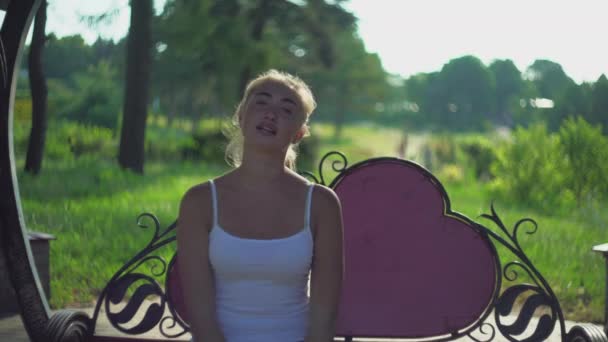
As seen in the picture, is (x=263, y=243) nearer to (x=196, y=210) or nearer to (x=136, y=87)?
(x=196, y=210)

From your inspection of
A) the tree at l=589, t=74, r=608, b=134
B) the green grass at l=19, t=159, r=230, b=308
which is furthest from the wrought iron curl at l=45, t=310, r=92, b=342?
the tree at l=589, t=74, r=608, b=134

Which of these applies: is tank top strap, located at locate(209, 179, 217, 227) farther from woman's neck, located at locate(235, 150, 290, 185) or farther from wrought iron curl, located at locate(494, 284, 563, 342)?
wrought iron curl, located at locate(494, 284, 563, 342)

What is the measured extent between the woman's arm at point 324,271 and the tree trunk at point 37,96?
226 inches

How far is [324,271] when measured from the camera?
2049 mm

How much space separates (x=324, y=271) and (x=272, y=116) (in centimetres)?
46

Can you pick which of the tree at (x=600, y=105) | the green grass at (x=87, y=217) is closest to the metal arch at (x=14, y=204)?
the green grass at (x=87, y=217)

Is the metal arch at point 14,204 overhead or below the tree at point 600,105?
below

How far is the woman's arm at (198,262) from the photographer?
79.0 inches

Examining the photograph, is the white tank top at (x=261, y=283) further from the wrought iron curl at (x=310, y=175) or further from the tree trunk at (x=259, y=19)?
the tree trunk at (x=259, y=19)

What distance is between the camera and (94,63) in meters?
9.67

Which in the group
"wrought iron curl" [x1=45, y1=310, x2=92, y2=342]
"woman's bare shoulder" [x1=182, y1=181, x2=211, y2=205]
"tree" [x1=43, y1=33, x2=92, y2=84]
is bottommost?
"wrought iron curl" [x1=45, y1=310, x2=92, y2=342]

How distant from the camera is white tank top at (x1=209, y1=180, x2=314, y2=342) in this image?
6.46ft

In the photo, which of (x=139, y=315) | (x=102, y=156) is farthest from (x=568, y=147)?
(x=102, y=156)

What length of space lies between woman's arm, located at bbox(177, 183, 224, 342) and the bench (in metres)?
0.88
